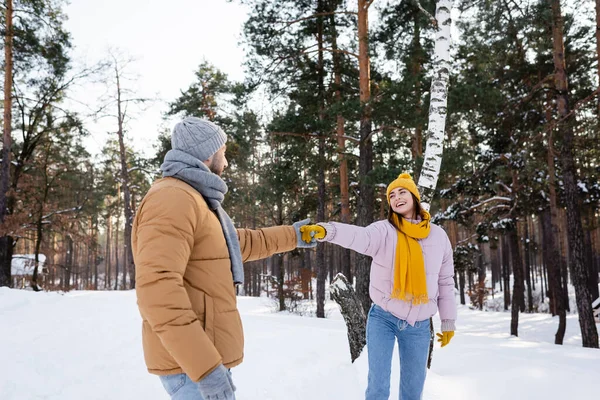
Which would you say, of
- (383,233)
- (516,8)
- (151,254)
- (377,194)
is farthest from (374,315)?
(377,194)

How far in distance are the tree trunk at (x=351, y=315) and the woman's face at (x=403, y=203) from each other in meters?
2.38

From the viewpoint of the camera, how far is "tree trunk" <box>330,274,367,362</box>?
5359 mm

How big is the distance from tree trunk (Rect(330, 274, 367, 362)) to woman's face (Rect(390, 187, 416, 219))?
238cm

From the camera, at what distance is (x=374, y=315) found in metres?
3.31

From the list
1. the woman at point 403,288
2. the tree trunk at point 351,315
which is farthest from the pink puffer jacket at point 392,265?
the tree trunk at point 351,315

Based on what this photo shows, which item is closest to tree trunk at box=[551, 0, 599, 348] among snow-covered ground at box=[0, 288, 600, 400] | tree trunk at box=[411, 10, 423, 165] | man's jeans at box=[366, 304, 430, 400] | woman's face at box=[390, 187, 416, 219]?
tree trunk at box=[411, 10, 423, 165]

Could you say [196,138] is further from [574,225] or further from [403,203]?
[574,225]

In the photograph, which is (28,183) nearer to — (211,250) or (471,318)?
(211,250)

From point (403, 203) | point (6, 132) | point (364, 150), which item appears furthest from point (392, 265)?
point (6, 132)

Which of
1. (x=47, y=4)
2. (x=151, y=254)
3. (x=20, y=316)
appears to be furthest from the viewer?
(x=47, y=4)

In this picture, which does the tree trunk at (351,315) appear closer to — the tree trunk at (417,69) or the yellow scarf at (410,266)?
the yellow scarf at (410,266)

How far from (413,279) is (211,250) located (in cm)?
196

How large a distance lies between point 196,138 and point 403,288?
2.05 m

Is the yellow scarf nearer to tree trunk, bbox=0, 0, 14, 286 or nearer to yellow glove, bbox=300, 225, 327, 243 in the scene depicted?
yellow glove, bbox=300, 225, 327, 243
